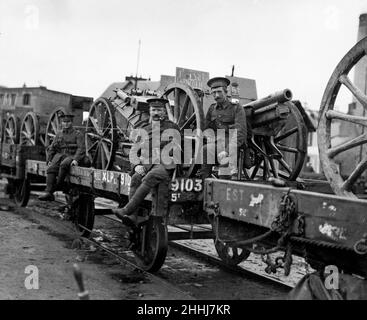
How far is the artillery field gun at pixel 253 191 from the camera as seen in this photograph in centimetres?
353

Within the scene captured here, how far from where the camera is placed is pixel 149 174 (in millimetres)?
5324

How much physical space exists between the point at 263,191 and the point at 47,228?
5992mm

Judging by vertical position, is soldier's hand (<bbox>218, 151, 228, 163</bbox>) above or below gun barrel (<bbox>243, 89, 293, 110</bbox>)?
below

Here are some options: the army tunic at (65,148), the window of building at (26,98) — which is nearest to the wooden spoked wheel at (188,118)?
the army tunic at (65,148)

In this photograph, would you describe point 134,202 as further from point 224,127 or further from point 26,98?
point 26,98

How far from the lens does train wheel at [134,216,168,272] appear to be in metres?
5.60

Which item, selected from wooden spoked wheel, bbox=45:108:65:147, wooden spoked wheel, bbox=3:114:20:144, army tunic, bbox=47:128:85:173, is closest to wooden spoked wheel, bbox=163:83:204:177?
army tunic, bbox=47:128:85:173

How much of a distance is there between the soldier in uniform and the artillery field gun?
0.16 metres

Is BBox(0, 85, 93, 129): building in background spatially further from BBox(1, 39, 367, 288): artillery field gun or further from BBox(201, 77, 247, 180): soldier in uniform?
BBox(201, 77, 247, 180): soldier in uniform

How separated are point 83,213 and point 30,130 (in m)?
3.82

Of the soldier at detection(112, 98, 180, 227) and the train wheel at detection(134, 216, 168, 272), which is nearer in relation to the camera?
the soldier at detection(112, 98, 180, 227)

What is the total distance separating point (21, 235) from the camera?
8141 millimetres

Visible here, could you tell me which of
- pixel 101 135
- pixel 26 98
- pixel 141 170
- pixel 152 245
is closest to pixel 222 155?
pixel 141 170
